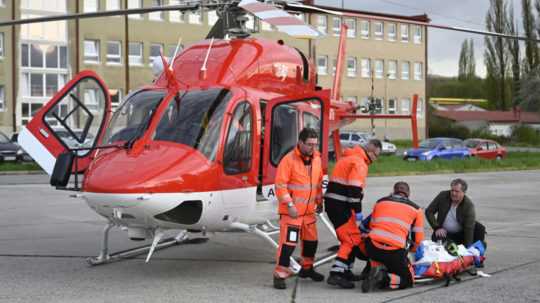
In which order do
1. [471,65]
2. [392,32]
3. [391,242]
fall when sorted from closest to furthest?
[391,242] → [392,32] → [471,65]

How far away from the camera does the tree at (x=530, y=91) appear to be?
202ft

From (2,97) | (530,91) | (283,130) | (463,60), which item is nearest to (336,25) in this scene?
(530,91)

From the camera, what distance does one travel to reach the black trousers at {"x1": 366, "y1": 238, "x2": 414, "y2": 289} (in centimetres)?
788

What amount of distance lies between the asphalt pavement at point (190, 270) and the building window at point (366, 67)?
4388cm

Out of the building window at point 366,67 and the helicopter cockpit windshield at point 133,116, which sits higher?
the building window at point 366,67

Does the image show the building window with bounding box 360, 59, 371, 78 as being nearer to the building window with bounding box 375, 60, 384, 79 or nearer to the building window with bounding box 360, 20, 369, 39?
the building window with bounding box 375, 60, 384, 79

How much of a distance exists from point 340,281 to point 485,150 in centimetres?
3241

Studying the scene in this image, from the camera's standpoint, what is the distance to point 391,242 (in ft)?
25.8

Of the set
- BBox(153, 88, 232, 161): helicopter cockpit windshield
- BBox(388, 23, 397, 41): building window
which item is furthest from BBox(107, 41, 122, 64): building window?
BBox(153, 88, 232, 161): helicopter cockpit windshield

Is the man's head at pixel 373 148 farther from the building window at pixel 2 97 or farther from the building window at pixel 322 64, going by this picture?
the building window at pixel 322 64

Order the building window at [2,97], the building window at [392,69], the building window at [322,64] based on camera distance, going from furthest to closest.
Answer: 1. the building window at [392,69]
2. the building window at [322,64]
3. the building window at [2,97]

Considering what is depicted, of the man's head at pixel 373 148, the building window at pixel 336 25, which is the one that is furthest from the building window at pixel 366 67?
the man's head at pixel 373 148

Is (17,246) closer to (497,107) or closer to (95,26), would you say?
(95,26)

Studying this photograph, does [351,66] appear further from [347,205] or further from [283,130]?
[347,205]
